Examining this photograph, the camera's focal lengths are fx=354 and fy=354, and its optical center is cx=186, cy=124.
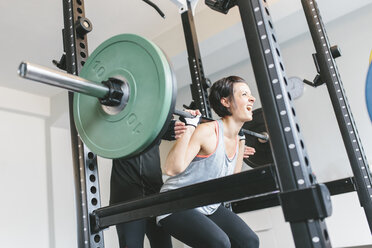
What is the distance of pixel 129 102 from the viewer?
1034 mm

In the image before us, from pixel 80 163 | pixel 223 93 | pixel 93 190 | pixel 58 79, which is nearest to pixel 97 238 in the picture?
pixel 93 190

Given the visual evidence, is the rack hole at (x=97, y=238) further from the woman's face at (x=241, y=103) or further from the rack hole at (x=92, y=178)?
the woman's face at (x=241, y=103)

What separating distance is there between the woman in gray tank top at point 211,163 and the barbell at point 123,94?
354 millimetres

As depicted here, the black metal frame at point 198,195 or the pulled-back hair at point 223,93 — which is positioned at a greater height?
the pulled-back hair at point 223,93

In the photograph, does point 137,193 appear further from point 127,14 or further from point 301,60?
point 301,60

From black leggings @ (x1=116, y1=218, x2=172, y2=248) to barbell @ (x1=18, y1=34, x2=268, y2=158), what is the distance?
0.63m

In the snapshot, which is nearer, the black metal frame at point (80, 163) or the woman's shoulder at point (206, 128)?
the black metal frame at point (80, 163)

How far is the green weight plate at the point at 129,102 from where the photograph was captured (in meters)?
0.95

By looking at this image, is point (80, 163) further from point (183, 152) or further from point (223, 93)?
point (223, 93)

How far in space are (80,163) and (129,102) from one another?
0.44 meters

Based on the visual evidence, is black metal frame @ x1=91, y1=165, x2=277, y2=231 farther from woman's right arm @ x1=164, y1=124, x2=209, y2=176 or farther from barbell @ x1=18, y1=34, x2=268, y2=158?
woman's right arm @ x1=164, y1=124, x2=209, y2=176

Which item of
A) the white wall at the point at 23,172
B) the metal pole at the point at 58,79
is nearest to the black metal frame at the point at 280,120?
the metal pole at the point at 58,79

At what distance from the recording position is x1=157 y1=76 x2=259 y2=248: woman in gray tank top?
1.31 meters

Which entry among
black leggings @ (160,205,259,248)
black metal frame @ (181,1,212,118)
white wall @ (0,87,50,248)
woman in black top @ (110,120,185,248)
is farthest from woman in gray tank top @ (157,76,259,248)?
white wall @ (0,87,50,248)
